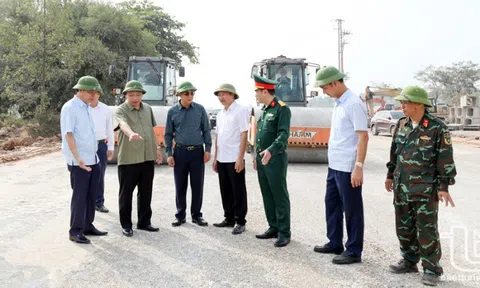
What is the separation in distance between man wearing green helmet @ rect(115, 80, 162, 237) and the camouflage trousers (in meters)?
3.03

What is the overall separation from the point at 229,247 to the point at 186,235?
723mm

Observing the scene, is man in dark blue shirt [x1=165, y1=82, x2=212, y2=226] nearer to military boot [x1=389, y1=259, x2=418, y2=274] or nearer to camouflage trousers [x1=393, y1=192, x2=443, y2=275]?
military boot [x1=389, y1=259, x2=418, y2=274]

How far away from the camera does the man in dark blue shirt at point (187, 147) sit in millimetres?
6363

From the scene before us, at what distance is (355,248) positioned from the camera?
15.7 ft

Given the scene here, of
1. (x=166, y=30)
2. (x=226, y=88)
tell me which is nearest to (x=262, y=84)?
(x=226, y=88)

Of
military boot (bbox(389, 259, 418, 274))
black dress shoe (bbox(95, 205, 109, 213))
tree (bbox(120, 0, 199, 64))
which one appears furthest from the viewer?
tree (bbox(120, 0, 199, 64))

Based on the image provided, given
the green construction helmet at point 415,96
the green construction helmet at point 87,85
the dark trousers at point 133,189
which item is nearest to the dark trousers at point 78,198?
the dark trousers at point 133,189

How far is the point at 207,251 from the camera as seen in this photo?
206 inches

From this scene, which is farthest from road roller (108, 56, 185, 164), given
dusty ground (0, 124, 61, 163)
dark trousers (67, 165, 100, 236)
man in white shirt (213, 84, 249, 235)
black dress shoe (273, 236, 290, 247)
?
black dress shoe (273, 236, 290, 247)

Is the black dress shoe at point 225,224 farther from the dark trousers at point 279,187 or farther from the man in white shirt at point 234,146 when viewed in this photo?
the dark trousers at point 279,187

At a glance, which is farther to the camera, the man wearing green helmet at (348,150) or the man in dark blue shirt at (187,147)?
the man in dark blue shirt at (187,147)

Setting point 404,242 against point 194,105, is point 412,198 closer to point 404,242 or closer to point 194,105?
point 404,242

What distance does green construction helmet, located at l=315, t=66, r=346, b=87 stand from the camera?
15.8ft

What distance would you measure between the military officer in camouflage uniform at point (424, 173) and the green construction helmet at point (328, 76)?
2.45 ft
